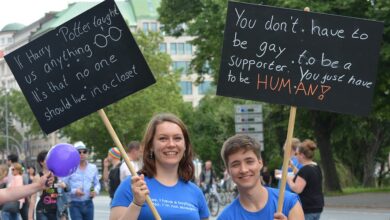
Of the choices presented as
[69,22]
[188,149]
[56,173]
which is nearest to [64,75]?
[69,22]

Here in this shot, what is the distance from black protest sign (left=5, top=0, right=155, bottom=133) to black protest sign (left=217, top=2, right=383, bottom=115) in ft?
2.20

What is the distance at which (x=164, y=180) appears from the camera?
5.60 meters

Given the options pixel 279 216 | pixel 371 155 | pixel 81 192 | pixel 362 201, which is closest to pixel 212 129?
pixel 371 155

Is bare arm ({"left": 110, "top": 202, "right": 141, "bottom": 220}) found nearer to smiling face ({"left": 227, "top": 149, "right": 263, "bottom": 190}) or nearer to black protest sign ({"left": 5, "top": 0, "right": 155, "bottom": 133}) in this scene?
smiling face ({"left": 227, "top": 149, "right": 263, "bottom": 190})

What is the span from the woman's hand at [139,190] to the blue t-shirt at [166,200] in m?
0.14

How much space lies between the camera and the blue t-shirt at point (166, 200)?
5.46 meters

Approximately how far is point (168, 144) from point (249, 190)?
665mm

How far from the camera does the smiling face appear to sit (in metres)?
5.16

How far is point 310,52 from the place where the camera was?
5980mm

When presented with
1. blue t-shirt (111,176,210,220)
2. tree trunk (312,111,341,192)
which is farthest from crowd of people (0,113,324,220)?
tree trunk (312,111,341,192)

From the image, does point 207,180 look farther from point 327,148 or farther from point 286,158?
point 286,158

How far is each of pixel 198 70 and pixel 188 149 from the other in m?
30.0

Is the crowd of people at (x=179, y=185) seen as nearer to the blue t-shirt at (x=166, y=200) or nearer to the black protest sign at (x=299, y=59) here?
the blue t-shirt at (x=166, y=200)

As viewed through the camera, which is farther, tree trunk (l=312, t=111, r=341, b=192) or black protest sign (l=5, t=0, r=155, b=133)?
tree trunk (l=312, t=111, r=341, b=192)
